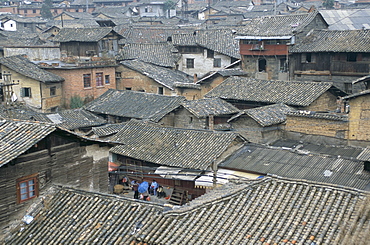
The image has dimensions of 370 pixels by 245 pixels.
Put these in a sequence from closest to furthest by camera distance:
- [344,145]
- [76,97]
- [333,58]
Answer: [344,145] → [333,58] → [76,97]

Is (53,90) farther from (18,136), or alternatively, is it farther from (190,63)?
(18,136)

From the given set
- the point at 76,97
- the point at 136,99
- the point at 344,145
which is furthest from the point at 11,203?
the point at 76,97

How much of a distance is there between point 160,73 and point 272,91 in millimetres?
13669

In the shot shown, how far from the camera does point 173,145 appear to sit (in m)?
25.9

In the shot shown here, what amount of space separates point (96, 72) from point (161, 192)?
21.7 meters

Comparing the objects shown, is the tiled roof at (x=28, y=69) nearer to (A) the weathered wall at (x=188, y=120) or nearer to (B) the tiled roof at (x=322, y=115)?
(A) the weathered wall at (x=188, y=120)

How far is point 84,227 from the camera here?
48.3 ft

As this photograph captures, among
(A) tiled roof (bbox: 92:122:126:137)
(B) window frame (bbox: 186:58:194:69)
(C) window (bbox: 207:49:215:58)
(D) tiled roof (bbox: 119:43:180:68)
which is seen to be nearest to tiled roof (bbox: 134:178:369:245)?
(A) tiled roof (bbox: 92:122:126:137)

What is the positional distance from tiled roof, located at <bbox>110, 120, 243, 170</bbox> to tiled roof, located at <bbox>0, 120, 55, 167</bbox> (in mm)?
8877

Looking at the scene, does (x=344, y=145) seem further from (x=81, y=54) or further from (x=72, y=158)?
(x=81, y=54)

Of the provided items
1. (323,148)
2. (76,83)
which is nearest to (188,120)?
(323,148)

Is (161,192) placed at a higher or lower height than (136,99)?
lower

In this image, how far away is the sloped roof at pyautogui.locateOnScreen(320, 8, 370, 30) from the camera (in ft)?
143

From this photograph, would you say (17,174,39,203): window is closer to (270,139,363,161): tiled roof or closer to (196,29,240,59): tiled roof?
(270,139,363,161): tiled roof
